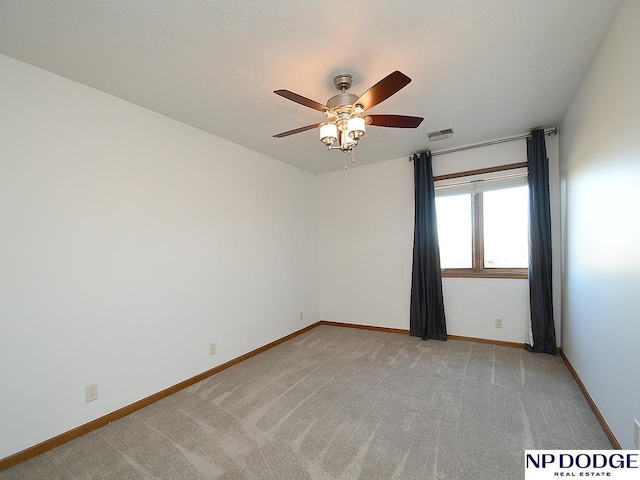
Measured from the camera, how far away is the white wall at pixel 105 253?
6.06ft

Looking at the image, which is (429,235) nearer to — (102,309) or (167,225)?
(167,225)

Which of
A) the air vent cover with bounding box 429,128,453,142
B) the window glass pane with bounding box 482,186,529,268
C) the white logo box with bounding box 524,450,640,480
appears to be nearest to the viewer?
the white logo box with bounding box 524,450,640,480

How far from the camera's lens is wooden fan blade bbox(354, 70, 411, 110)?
156 centimetres

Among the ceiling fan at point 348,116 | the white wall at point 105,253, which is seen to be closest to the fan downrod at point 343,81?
the ceiling fan at point 348,116

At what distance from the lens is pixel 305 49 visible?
5.95 ft

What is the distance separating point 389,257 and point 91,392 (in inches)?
144

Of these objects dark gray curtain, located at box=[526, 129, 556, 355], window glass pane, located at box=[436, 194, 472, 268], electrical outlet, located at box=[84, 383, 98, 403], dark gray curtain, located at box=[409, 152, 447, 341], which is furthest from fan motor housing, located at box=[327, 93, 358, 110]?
electrical outlet, located at box=[84, 383, 98, 403]

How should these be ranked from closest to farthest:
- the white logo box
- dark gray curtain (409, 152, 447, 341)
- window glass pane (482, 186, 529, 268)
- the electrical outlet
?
the white logo box < the electrical outlet < window glass pane (482, 186, 529, 268) < dark gray curtain (409, 152, 447, 341)

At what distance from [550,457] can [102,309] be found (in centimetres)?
321

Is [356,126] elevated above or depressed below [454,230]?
above

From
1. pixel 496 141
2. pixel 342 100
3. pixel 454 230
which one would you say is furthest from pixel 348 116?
pixel 454 230

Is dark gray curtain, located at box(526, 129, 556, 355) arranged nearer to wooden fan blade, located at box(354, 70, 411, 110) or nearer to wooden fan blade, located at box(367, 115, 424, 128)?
wooden fan blade, located at box(367, 115, 424, 128)

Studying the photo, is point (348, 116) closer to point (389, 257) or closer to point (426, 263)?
point (426, 263)

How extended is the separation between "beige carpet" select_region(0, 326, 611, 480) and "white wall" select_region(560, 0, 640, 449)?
0.40 meters
